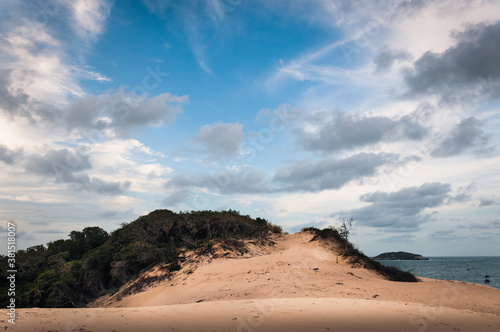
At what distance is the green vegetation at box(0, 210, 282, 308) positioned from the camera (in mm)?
24328

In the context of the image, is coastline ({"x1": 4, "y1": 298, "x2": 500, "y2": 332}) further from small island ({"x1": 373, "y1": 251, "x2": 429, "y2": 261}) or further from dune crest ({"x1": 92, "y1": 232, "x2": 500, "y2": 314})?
small island ({"x1": 373, "y1": 251, "x2": 429, "y2": 261})

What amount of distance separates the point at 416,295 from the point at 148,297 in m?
16.2

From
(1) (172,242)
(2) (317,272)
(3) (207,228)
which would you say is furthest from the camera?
(3) (207,228)

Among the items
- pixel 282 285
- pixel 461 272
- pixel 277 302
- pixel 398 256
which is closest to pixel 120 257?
pixel 282 285

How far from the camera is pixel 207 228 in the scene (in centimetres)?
2845

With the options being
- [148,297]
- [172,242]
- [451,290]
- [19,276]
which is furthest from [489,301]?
[19,276]

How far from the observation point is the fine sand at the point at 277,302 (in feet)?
25.3

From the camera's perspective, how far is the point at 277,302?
10695 millimetres

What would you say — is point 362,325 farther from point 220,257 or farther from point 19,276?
point 19,276

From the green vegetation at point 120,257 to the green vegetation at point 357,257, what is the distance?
6.35 metres

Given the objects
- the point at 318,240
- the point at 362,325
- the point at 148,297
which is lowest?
the point at 148,297

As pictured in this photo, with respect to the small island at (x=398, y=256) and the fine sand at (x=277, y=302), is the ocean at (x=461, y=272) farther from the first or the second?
the small island at (x=398, y=256)

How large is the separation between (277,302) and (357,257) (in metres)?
15.1

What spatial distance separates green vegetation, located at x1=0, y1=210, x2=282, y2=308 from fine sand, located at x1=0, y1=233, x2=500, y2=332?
7.08ft
